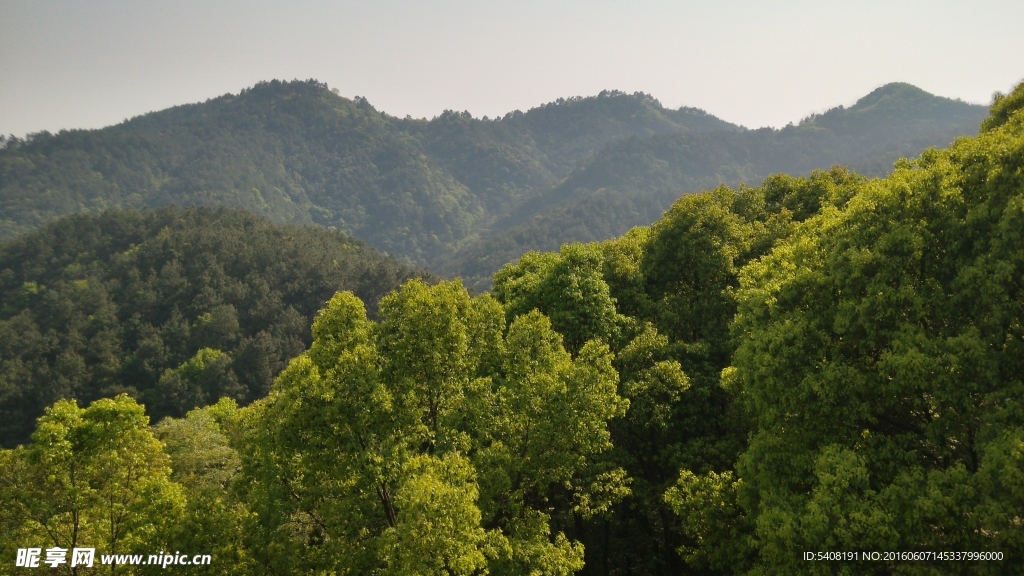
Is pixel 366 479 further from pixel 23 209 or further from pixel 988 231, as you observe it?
pixel 23 209

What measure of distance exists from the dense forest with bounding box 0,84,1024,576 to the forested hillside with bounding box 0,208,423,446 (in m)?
60.8

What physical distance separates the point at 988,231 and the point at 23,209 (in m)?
234

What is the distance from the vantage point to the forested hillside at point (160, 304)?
222 ft

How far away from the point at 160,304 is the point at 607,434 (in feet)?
282

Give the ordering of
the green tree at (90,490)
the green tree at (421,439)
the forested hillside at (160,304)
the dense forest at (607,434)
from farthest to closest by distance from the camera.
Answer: the forested hillside at (160,304) → the green tree at (90,490) → the green tree at (421,439) → the dense forest at (607,434)

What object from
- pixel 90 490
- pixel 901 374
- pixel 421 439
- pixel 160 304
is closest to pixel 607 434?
pixel 421 439

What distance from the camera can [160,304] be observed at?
8406 cm

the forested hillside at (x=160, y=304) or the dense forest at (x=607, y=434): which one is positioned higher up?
the forested hillside at (x=160, y=304)

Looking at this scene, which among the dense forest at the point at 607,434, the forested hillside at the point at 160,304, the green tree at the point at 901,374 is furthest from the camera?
the forested hillside at the point at 160,304

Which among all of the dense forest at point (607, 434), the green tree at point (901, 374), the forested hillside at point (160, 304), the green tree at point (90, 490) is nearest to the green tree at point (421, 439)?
the dense forest at point (607, 434)

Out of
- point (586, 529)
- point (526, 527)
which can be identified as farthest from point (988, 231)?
point (586, 529)

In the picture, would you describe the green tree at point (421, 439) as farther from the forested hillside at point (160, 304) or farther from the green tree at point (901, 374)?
the forested hillside at point (160, 304)

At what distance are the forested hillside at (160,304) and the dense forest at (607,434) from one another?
199 ft

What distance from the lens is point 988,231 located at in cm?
1128
